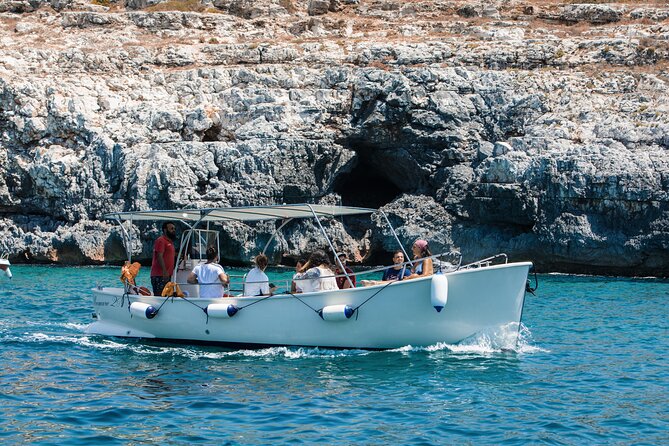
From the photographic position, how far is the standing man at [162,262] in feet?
58.2

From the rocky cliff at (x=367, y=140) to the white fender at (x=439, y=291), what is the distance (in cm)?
2242

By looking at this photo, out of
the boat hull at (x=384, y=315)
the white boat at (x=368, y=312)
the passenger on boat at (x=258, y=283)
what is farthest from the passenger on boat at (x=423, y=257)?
the passenger on boat at (x=258, y=283)

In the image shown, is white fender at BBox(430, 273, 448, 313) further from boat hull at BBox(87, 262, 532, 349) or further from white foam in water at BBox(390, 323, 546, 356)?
white foam in water at BBox(390, 323, 546, 356)

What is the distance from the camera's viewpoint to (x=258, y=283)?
16.6m

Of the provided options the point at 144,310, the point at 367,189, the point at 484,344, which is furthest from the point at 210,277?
the point at 367,189

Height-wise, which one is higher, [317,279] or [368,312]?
[317,279]

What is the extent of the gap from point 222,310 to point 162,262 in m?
2.09

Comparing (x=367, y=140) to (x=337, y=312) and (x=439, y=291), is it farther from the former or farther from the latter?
(x=439, y=291)

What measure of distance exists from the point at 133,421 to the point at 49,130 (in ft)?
108

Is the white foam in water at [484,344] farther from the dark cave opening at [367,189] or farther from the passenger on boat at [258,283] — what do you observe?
the dark cave opening at [367,189]

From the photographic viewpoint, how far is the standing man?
1773cm

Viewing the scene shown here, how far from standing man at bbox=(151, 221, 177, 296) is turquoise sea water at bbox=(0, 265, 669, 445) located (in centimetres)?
128

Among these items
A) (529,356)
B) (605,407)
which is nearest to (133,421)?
(605,407)

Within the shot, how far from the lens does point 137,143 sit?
3966 cm
